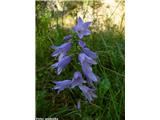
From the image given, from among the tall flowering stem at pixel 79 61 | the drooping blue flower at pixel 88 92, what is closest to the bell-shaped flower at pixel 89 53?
the tall flowering stem at pixel 79 61

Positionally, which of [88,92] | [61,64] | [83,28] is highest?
[83,28]

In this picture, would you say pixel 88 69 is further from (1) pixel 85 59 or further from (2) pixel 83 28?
(2) pixel 83 28

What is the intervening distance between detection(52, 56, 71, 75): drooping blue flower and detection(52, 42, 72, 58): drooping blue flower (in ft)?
0.07

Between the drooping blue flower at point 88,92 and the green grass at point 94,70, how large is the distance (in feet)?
0.05

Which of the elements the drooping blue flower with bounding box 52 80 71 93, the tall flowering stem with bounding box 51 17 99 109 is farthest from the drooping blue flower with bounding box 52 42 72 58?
the drooping blue flower with bounding box 52 80 71 93

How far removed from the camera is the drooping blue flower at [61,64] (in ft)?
6.66

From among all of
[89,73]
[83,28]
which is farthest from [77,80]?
[83,28]

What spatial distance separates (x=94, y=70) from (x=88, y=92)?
9cm

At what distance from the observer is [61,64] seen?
2043 mm

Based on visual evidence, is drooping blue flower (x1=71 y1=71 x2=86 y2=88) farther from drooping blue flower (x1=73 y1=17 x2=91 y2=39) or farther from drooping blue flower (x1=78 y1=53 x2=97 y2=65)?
drooping blue flower (x1=73 y1=17 x2=91 y2=39)

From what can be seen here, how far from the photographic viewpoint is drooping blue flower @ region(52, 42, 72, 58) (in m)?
2.02

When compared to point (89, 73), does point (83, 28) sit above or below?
above
